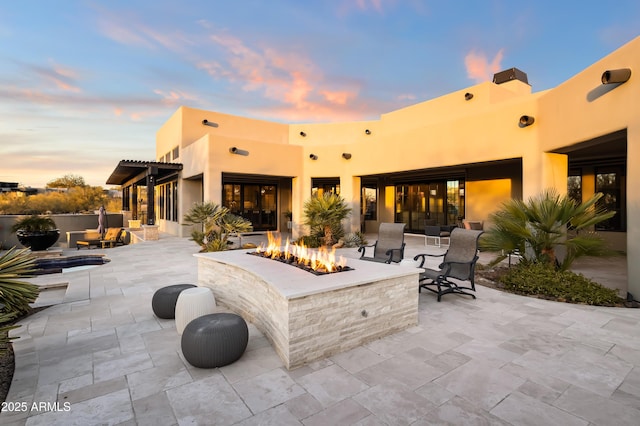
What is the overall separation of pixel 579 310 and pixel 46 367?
7.05 meters

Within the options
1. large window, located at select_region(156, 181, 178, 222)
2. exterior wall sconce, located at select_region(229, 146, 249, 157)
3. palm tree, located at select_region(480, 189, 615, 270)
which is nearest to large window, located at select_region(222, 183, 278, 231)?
large window, located at select_region(156, 181, 178, 222)

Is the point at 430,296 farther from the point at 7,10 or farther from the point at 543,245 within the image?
the point at 7,10

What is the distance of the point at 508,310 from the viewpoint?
4.87 meters

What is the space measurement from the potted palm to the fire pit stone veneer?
11.1m

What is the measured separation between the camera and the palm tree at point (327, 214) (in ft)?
37.9

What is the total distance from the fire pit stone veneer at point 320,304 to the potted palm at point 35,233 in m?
11.1

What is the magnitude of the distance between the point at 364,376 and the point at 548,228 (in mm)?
5070

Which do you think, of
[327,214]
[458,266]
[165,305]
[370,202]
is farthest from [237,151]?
[458,266]

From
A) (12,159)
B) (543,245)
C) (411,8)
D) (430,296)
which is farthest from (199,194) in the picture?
(12,159)

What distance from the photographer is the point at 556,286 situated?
5.57 meters

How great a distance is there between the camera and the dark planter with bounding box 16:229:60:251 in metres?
11.2

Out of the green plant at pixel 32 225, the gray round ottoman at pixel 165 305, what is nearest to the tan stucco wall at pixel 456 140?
the green plant at pixel 32 225

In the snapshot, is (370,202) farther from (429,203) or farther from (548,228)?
(548,228)

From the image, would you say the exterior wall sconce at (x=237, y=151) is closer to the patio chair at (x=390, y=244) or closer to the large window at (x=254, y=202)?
the large window at (x=254, y=202)
